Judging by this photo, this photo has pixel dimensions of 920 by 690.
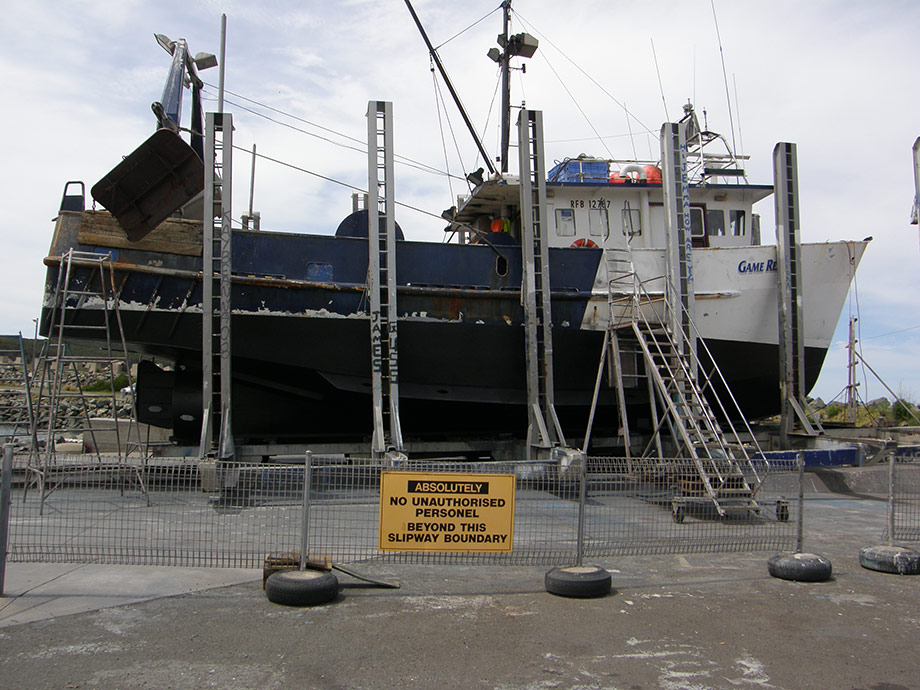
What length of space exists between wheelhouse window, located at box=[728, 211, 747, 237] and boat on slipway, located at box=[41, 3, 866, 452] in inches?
1.5

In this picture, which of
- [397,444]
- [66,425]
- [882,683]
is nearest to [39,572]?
[397,444]

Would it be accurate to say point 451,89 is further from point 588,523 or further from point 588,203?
point 588,523

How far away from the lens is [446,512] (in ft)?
15.1

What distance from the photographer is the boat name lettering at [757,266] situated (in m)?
11.2

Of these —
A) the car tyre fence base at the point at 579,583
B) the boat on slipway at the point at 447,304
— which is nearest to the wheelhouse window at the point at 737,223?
the boat on slipway at the point at 447,304

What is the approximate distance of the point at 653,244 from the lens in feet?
39.2

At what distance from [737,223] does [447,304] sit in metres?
5.49

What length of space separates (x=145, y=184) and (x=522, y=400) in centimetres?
597

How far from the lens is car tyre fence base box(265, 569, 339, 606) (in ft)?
13.8

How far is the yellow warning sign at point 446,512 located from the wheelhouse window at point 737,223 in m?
9.22

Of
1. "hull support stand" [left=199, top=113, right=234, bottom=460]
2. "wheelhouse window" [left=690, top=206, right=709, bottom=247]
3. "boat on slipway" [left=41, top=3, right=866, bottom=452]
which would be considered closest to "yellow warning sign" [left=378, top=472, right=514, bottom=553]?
"hull support stand" [left=199, top=113, right=234, bottom=460]

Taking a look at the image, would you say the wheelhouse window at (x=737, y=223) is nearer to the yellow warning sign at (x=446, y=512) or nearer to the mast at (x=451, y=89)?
the mast at (x=451, y=89)

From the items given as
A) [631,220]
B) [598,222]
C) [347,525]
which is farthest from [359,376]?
[631,220]

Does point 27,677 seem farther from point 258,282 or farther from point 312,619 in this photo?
point 258,282
